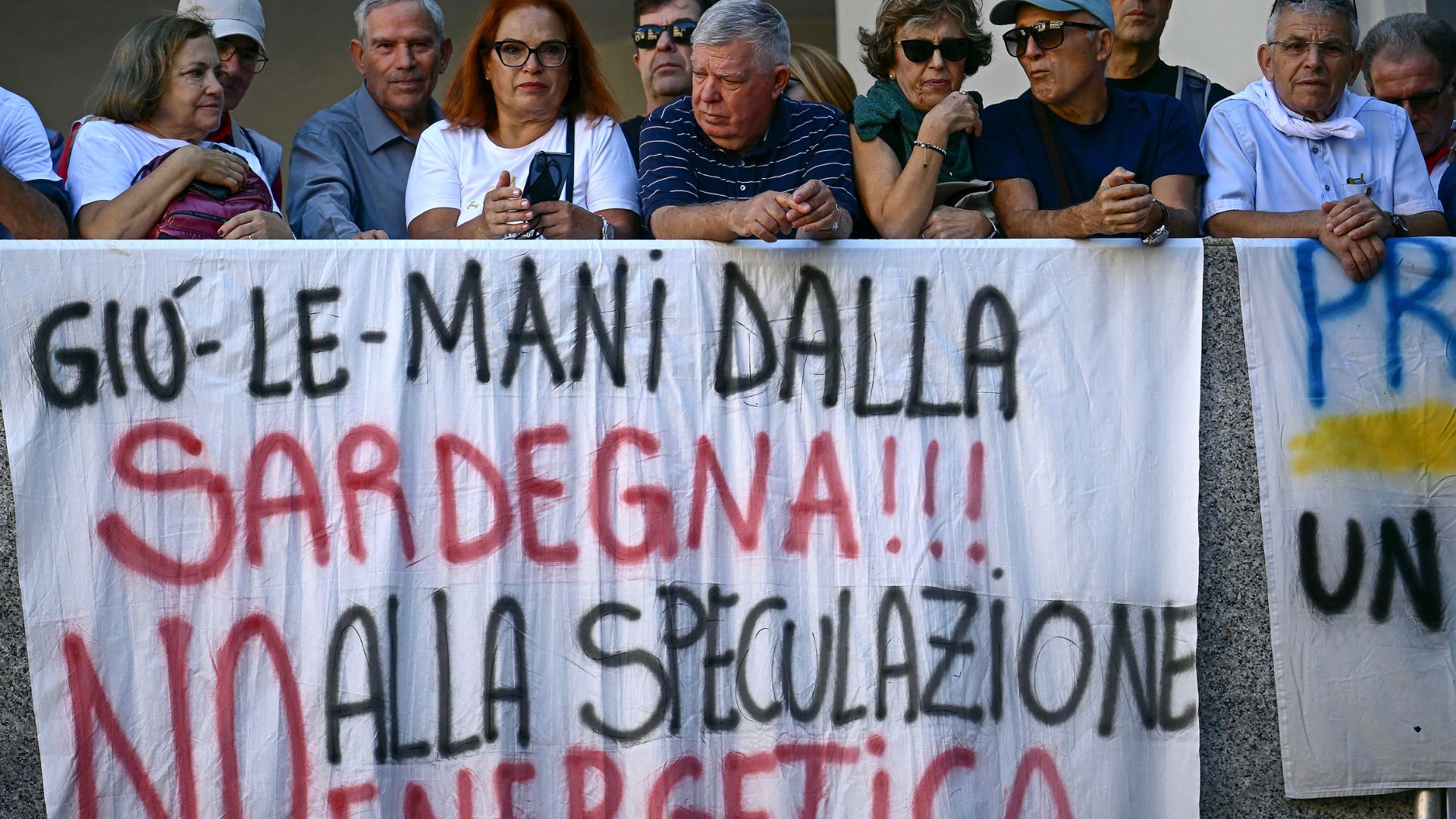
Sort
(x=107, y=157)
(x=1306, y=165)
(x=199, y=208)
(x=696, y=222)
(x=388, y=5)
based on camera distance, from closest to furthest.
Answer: (x=696, y=222) → (x=199, y=208) → (x=107, y=157) → (x=1306, y=165) → (x=388, y=5)

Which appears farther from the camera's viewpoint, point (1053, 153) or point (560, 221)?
point (1053, 153)

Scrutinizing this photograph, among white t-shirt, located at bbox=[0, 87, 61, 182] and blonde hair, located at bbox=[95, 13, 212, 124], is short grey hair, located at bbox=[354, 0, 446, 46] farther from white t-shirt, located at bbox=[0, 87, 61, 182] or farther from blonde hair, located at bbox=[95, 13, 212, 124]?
white t-shirt, located at bbox=[0, 87, 61, 182]

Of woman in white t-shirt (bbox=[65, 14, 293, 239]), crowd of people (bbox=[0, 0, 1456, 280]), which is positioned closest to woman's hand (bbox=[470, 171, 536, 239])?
crowd of people (bbox=[0, 0, 1456, 280])

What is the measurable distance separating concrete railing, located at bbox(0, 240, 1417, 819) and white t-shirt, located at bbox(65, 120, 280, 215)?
227 centimetres

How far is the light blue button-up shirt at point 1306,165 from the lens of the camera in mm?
3965

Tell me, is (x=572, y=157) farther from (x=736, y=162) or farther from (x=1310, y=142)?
(x=1310, y=142)

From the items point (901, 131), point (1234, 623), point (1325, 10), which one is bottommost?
point (1234, 623)

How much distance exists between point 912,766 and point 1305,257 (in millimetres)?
1467

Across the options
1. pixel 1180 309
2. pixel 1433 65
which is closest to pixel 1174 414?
pixel 1180 309

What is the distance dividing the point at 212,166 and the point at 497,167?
0.70 metres

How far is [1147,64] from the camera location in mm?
4762

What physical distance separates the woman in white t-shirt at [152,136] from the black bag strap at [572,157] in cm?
69

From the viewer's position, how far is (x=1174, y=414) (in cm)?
353

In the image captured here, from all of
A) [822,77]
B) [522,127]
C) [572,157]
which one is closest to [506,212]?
[572,157]
